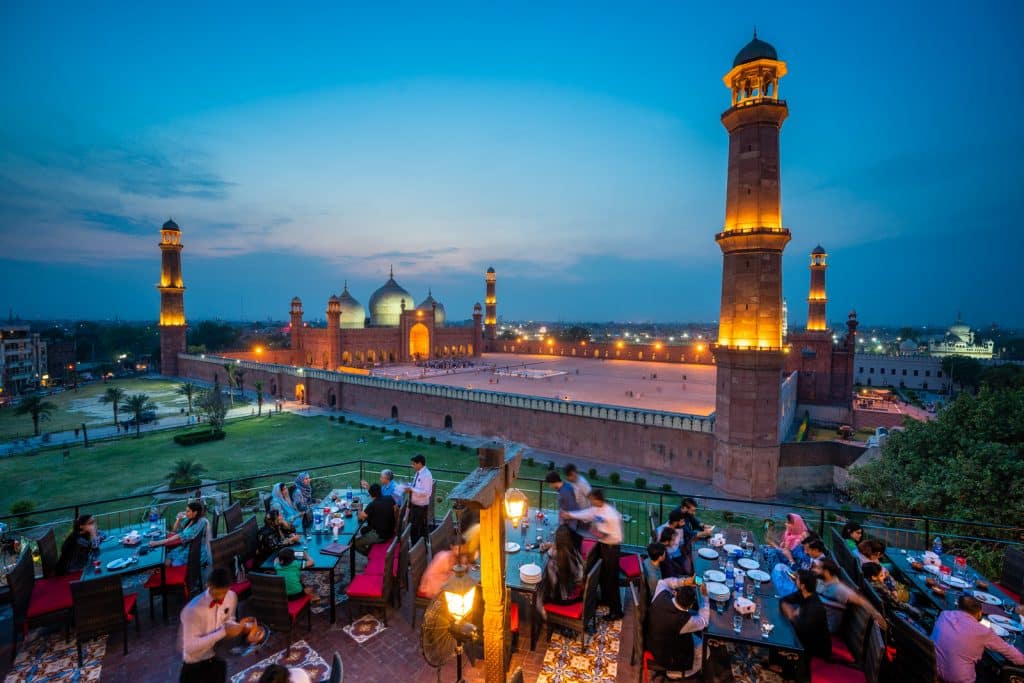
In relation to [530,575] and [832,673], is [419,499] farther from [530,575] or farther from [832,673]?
[832,673]

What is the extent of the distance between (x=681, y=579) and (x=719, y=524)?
960cm

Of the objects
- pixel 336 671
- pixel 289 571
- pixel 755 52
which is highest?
pixel 755 52

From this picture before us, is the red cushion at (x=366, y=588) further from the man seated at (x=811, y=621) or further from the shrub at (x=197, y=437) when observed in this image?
the shrub at (x=197, y=437)

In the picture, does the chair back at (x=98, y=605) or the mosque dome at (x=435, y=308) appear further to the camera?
the mosque dome at (x=435, y=308)

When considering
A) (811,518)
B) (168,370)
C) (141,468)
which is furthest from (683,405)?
(168,370)

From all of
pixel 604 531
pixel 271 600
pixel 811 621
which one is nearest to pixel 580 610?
pixel 604 531

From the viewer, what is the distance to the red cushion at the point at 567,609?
15.9 ft

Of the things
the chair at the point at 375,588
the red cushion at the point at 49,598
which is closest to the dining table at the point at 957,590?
the chair at the point at 375,588

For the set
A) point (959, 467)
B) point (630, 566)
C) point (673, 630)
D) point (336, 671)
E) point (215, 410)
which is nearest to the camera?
point (336, 671)

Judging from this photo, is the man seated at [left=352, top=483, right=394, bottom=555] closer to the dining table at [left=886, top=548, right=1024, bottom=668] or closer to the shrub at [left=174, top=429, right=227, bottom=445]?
the dining table at [left=886, top=548, right=1024, bottom=668]

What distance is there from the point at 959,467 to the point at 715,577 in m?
8.03

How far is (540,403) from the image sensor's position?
1988cm

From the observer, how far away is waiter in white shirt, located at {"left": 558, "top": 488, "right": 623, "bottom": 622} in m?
5.19

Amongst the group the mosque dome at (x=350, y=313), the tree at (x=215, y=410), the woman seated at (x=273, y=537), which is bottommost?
the tree at (x=215, y=410)
